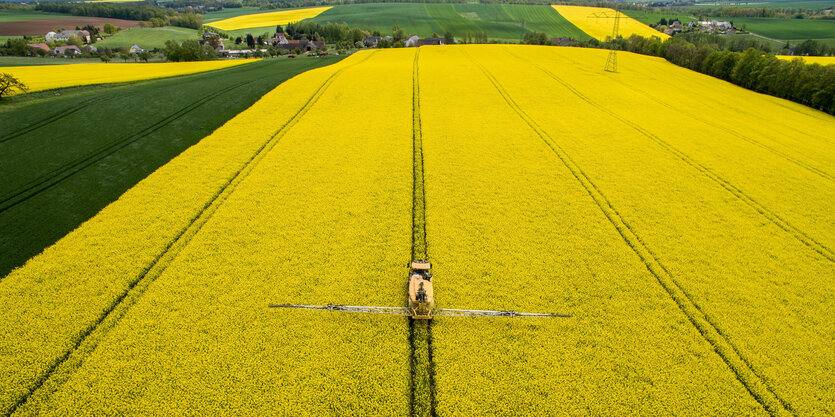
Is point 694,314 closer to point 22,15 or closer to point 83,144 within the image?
point 83,144

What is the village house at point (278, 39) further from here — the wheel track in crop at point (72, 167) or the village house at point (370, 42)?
the wheel track in crop at point (72, 167)

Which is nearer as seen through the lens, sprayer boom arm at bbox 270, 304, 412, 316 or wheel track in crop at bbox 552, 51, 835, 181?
sprayer boom arm at bbox 270, 304, 412, 316

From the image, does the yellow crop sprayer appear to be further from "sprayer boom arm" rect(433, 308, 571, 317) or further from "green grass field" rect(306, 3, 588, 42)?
"green grass field" rect(306, 3, 588, 42)

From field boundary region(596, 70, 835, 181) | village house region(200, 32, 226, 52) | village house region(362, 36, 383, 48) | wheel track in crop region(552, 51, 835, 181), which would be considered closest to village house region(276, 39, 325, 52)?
village house region(362, 36, 383, 48)

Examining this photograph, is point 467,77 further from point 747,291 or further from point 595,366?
point 595,366

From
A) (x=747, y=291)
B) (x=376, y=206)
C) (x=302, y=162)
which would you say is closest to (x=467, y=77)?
(x=302, y=162)

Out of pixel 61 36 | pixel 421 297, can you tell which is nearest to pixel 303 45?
pixel 61 36
